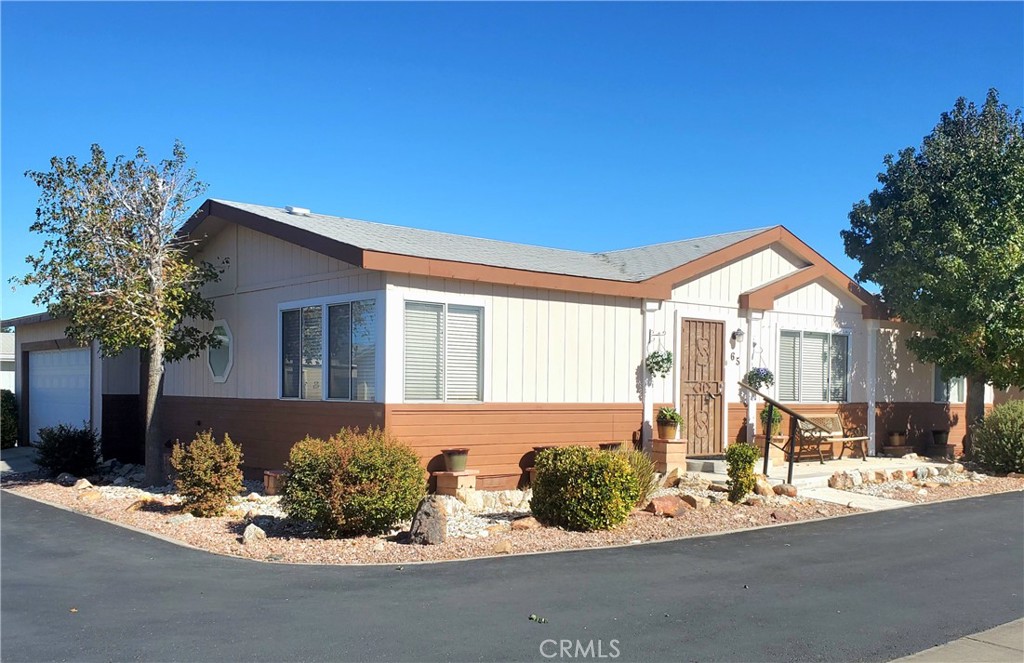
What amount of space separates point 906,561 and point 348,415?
278 inches

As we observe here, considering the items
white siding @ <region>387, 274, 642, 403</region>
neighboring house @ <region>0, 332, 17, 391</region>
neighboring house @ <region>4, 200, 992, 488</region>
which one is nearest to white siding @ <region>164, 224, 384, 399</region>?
neighboring house @ <region>4, 200, 992, 488</region>

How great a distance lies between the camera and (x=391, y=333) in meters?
11.4

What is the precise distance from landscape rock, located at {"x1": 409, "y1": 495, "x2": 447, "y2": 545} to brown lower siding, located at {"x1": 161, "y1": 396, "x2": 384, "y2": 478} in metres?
2.66

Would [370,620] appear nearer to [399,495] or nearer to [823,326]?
[399,495]

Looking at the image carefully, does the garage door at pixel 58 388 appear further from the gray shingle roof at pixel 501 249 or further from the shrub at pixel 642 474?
the shrub at pixel 642 474

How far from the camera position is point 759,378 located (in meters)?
15.2

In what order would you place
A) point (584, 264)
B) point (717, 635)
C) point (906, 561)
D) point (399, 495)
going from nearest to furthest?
point (717, 635) → point (906, 561) → point (399, 495) → point (584, 264)

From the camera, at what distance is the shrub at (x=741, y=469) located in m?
11.4

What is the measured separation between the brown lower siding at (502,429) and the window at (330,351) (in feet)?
2.43

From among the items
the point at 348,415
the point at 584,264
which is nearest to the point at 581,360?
the point at 584,264

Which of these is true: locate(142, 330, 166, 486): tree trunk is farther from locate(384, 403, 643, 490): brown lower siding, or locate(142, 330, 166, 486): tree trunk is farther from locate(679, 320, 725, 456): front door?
locate(679, 320, 725, 456): front door

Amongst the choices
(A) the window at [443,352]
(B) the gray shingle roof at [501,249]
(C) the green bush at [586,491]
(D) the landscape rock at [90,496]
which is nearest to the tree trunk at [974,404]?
(B) the gray shingle roof at [501,249]

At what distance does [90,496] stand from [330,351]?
3.97 meters

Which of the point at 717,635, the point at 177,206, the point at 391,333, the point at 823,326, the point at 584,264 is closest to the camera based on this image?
the point at 717,635
